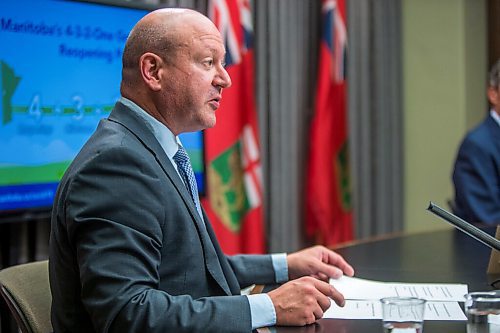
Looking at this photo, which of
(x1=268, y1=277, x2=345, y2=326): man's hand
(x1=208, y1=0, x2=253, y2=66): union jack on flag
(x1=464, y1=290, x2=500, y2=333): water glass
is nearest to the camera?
(x1=464, y1=290, x2=500, y2=333): water glass

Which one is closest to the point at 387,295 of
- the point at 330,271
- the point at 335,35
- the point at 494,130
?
the point at 330,271

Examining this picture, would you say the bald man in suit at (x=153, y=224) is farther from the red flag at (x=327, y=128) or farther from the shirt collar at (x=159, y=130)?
the red flag at (x=327, y=128)

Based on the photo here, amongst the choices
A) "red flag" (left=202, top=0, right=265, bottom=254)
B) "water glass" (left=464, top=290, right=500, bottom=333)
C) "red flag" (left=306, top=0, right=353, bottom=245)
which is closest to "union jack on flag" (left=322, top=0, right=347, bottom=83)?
"red flag" (left=306, top=0, right=353, bottom=245)

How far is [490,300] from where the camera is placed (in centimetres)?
148

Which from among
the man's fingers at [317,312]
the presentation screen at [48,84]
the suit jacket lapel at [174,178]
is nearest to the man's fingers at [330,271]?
the suit jacket lapel at [174,178]

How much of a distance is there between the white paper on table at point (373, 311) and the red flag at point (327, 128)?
2.74 metres

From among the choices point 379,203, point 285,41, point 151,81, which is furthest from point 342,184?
point 151,81

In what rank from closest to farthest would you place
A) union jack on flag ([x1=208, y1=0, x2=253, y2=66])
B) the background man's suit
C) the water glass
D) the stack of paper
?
the water glass < the stack of paper < the background man's suit < union jack on flag ([x1=208, y1=0, x2=253, y2=66])

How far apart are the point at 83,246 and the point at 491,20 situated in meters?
4.30

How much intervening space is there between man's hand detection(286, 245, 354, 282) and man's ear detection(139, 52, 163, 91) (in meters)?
0.60

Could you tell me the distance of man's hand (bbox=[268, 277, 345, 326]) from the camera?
5.20 ft

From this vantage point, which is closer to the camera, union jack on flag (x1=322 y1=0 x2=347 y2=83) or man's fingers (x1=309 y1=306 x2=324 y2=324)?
man's fingers (x1=309 y1=306 x2=324 y2=324)

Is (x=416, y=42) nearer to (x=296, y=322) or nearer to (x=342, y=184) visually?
(x=342, y=184)

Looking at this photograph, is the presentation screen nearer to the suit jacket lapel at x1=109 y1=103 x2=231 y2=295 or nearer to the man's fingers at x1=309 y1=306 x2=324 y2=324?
the suit jacket lapel at x1=109 y1=103 x2=231 y2=295
